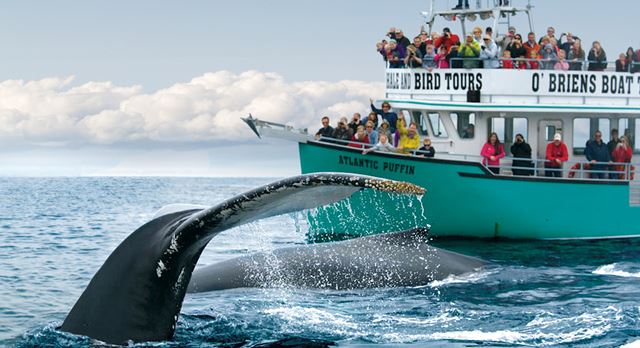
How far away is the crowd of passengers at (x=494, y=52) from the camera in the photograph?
23781mm

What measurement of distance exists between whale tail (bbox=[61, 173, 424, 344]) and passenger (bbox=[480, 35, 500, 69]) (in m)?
17.6

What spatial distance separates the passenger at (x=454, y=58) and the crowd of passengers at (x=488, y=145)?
5.10 ft

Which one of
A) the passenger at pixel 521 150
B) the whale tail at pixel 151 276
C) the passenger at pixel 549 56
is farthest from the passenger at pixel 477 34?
the whale tail at pixel 151 276

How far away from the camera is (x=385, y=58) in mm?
25328

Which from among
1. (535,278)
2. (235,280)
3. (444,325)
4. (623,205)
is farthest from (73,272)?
(623,205)

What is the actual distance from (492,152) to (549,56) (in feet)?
12.0

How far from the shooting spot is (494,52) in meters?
23.8

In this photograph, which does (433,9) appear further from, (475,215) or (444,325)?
(444,325)

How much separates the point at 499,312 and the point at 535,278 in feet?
13.4

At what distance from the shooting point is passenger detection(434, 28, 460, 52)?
963 inches

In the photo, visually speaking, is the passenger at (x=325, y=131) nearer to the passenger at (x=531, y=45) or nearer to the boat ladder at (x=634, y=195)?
the passenger at (x=531, y=45)

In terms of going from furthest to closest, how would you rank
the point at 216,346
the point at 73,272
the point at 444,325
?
the point at 73,272 < the point at 444,325 < the point at 216,346

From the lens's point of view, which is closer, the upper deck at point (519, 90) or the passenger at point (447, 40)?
the upper deck at point (519, 90)

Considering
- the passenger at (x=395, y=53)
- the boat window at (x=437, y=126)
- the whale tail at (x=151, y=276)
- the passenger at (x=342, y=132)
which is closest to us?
the whale tail at (x=151, y=276)
